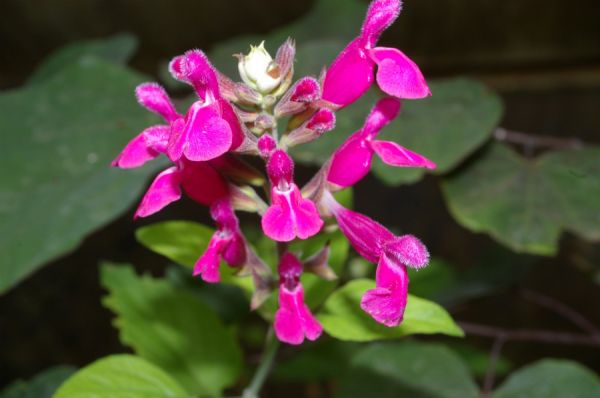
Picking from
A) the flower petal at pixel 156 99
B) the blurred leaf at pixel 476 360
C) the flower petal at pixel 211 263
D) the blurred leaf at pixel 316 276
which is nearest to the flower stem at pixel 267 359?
the blurred leaf at pixel 316 276

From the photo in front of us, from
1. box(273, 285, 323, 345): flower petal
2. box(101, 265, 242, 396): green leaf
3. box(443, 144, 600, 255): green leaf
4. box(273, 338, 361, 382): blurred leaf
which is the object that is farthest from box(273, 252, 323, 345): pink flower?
box(273, 338, 361, 382): blurred leaf

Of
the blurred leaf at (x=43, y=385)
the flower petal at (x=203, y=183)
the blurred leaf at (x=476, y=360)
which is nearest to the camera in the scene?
the flower petal at (x=203, y=183)

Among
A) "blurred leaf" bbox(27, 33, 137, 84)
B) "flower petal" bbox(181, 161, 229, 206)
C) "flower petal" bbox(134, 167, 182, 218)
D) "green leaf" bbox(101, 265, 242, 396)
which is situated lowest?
"green leaf" bbox(101, 265, 242, 396)

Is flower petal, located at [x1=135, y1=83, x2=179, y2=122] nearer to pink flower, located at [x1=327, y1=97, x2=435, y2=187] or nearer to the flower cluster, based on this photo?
the flower cluster

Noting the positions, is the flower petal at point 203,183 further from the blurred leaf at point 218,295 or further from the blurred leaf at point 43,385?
the blurred leaf at point 218,295

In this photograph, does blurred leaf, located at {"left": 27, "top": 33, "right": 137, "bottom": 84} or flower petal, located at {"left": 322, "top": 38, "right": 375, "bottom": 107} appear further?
blurred leaf, located at {"left": 27, "top": 33, "right": 137, "bottom": 84}
